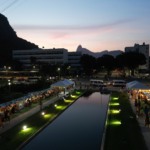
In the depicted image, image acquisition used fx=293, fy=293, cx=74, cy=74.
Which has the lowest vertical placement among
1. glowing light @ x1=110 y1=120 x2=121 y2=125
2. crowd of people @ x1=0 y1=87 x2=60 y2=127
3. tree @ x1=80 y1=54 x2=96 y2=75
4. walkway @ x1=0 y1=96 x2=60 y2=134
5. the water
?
the water

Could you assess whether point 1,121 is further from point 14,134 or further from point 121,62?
point 121,62

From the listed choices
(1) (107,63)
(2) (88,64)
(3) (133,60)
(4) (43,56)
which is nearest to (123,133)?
(3) (133,60)

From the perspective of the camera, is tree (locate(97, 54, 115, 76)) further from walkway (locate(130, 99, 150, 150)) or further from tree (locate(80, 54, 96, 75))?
walkway (locate(130, 99, 150, 150))

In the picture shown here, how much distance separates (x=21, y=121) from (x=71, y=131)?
15.3 ft

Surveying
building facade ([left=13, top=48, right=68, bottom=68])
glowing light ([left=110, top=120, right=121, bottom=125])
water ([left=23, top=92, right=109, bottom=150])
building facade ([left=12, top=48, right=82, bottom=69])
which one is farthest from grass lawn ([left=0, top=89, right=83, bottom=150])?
building facade ([left=12, top=48, right=82, bottom=69])

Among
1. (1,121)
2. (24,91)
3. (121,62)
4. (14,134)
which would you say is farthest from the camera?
(121,62)

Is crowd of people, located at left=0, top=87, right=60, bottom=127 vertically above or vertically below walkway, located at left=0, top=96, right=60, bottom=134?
above

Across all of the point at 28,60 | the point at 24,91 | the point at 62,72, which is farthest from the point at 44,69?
the point at 24,91

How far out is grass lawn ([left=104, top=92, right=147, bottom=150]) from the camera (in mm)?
17688

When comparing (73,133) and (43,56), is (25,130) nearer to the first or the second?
(73,133)

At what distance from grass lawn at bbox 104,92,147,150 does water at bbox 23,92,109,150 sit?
2.76 ft

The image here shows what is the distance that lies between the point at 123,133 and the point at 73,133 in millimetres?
3967

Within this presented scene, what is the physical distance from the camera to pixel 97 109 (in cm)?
3416

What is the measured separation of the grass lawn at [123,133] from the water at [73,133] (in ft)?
2.76
